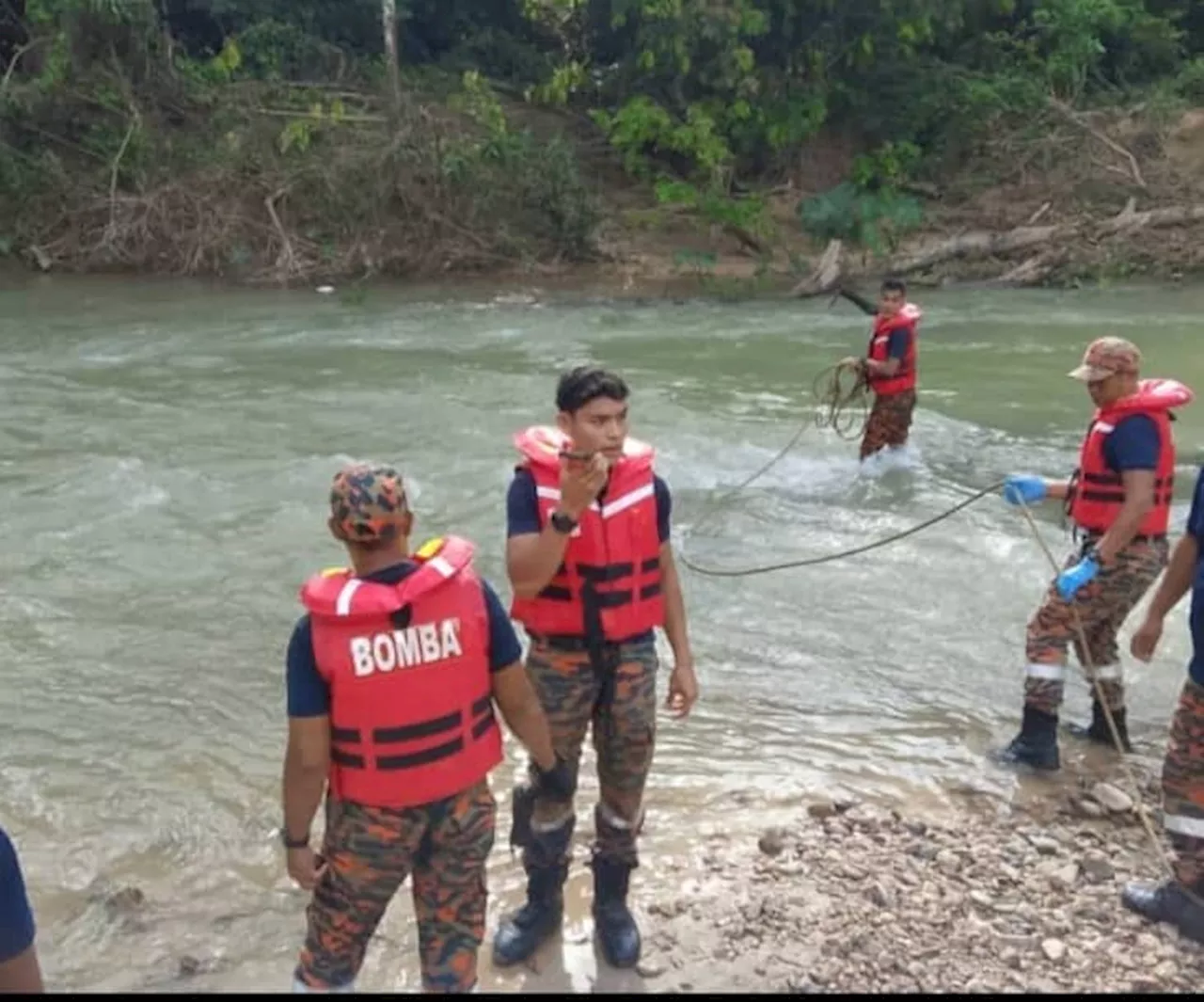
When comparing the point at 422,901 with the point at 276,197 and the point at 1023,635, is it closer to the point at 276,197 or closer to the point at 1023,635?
the point at 1023,635

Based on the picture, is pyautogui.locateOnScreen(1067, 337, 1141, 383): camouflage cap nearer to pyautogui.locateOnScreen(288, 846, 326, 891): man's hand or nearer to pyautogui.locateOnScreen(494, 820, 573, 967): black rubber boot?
pyautogui.locateOnScreen(494, 820, 573, 967): black rubber boot

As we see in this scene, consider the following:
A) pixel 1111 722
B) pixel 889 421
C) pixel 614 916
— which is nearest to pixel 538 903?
pixel 614 916

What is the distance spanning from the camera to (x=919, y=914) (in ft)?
14.7

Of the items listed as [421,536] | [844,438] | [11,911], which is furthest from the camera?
[844,438]

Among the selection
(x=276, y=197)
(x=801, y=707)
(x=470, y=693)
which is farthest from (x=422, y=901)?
(x=276, y=197)

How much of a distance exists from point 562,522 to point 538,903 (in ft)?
4.43

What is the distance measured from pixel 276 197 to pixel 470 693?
20.4 m

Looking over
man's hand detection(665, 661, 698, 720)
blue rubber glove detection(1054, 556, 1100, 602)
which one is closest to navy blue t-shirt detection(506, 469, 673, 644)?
man's hand detection(665, 661, 698, 720)

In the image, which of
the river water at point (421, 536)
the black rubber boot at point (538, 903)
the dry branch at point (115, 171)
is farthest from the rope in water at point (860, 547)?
the dry branch at point (115, 171)

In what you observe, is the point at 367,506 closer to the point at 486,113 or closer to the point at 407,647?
the point at 407,647

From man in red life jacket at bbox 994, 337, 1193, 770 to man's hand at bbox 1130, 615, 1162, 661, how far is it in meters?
0.57

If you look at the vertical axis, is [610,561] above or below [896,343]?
above

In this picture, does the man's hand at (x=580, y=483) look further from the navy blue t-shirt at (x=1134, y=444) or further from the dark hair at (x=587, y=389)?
the navy blue t-shirt at (x=1134, y=444)

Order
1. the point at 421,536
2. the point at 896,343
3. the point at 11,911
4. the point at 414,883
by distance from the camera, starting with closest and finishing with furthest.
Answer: the point at 11,911, the point at 414,883, the point at 421,536, the point at 896,343
